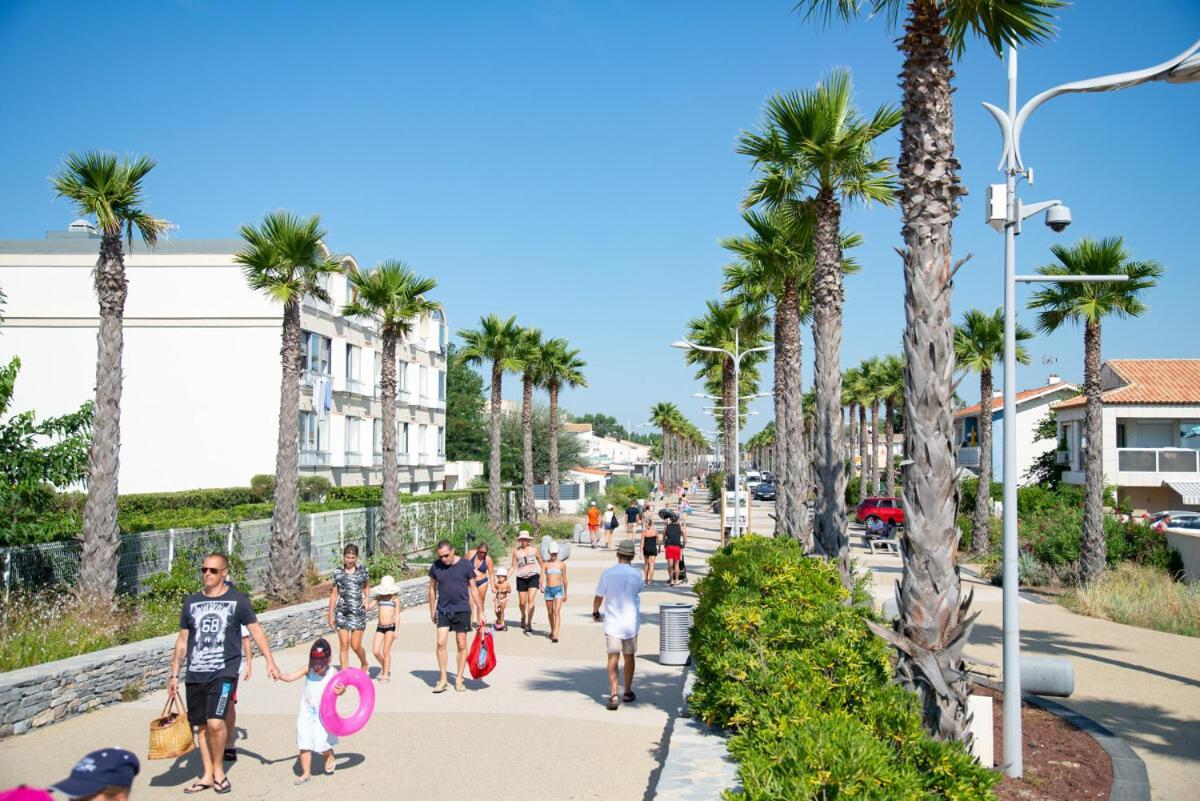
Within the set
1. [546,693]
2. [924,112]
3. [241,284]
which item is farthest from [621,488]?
[924,112]

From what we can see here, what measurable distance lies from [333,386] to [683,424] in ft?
264

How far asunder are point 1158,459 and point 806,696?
128 ft

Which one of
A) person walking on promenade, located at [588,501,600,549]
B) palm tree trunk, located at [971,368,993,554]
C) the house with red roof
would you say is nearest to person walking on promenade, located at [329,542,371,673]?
palm tree trunk, located at [971,368,993,554]

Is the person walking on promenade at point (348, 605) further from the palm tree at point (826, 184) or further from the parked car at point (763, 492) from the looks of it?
the parked car at point (763, 492)

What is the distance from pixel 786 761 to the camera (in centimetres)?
496

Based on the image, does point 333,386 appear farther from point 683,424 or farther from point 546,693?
point 683,424

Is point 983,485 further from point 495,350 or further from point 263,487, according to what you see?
point 263,487

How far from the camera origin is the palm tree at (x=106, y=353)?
12906 millimetres

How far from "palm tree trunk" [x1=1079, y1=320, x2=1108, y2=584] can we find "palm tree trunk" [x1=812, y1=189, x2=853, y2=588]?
8789 millimetres

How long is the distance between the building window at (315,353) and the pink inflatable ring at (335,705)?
1117 inches

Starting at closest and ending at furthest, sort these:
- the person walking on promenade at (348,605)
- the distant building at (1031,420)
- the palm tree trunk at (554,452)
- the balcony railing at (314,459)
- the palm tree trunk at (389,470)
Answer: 1. the person walking on promenade at (348,605)
2. the palm tree trunk at (389,470)
3. the balcony railing at (314,459)
4. the palm tree trunk at (554,452)
5. the distant building at (1031,420)

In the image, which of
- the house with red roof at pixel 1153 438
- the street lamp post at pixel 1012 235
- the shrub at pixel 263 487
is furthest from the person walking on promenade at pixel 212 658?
the house with red roof at pixel 1153 438

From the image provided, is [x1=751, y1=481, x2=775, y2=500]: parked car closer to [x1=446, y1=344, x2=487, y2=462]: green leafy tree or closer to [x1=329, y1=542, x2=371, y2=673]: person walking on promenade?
[x1=446, y1=344, x2=487, y2=462]: green leafy tree

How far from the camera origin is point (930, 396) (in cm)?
688
